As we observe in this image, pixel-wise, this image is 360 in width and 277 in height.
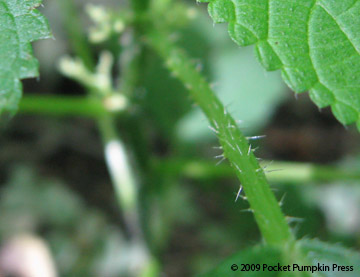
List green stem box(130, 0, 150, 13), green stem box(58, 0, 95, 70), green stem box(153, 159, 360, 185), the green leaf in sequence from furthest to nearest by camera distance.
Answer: green stem box(58, 0, 95, 70) < green stem box(153, 159, 360, 185) < green stem box(130, 0, 150, 13) < the green leaf

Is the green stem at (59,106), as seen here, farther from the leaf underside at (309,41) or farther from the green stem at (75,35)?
the leaf underside at (309,41)

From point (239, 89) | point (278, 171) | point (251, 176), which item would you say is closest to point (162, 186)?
point (278, 171)

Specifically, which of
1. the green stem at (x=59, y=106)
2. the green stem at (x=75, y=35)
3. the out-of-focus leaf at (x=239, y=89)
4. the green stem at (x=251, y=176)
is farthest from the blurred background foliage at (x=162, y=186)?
the green stem at (x=251, y=176)

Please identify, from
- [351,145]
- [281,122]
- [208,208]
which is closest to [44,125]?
[208,208]

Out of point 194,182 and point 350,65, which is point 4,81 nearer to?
point 350,65

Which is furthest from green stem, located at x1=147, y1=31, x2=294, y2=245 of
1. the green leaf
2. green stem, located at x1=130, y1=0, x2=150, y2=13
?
green stem, located at x1=130, y1=0, x2=150, y2=13

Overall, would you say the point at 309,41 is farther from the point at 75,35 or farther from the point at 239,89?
the point at 239,89

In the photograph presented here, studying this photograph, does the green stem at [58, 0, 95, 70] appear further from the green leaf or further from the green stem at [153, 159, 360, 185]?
the green leaf
